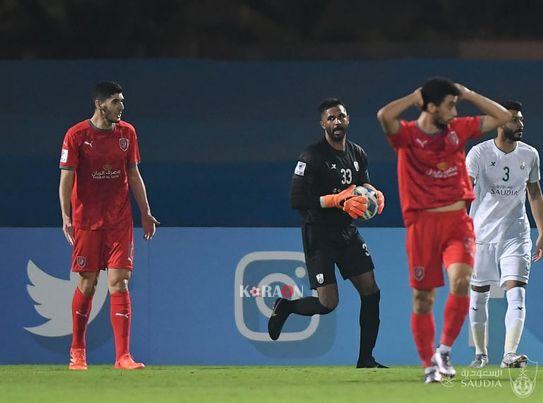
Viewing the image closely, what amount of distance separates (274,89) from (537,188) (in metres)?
4.45

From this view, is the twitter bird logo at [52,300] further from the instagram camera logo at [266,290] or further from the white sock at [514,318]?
the white sock at [514,318]

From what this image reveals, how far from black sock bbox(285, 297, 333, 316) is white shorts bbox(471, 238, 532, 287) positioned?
1.21 metres

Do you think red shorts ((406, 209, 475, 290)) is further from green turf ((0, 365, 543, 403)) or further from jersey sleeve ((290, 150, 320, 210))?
jersey sleeve ((290, 150, 320, 210))

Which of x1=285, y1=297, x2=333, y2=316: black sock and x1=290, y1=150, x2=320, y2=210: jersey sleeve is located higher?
x1=290, y1=150, x2=320, y2=210: jersey sleeve

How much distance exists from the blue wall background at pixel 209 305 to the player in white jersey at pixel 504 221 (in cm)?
89

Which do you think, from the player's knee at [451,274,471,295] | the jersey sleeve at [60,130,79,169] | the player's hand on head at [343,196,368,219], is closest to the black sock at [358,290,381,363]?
the player's hand on head at [343,196,368,219]

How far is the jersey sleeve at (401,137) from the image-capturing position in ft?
23.5

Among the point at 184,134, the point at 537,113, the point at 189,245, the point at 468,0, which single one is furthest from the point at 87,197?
the point at 468,0

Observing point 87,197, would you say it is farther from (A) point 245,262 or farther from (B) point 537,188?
(B) point 537,188

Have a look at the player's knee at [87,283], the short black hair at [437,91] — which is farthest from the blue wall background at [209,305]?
the short black hair at [437,91]

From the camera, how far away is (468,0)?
15.4 meters

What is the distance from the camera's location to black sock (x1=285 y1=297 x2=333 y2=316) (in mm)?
9211

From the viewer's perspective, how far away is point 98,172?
8891 millimetres

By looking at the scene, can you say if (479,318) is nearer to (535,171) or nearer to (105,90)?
(535,171)
